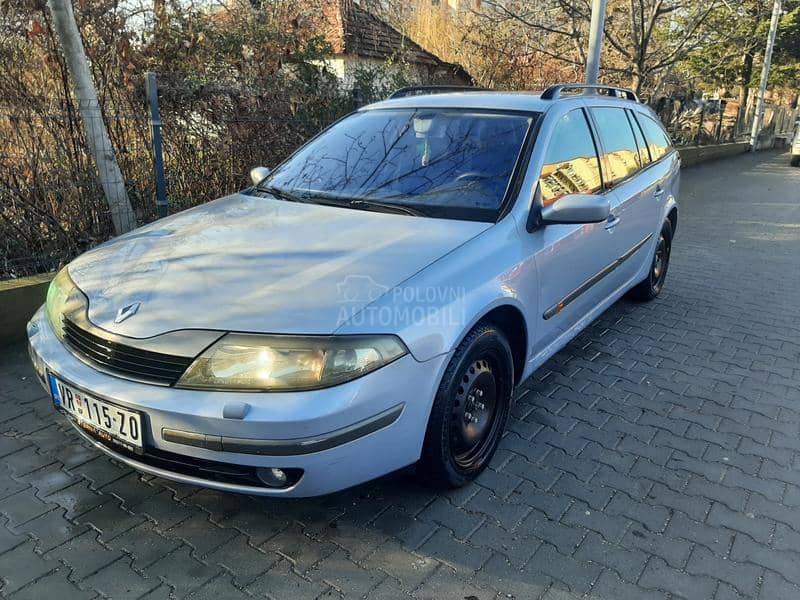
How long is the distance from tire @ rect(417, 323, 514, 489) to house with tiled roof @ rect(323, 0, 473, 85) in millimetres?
7330

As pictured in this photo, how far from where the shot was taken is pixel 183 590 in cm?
211

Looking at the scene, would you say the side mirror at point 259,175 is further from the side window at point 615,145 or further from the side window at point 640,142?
the side window at point 640,142

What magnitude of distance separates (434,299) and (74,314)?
1437mm

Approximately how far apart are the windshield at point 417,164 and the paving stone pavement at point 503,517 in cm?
131

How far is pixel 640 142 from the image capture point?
464 cm

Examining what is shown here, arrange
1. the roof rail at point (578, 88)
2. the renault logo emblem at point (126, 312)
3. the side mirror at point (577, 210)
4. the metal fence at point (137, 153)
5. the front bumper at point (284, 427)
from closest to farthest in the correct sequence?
the front bumper at point (284, 427) < the renault logo emblem at point (126, 312) < the side mirror at point (577, 210) < the roof rail at point (578, 88) < the metal fence at point (137, 153)

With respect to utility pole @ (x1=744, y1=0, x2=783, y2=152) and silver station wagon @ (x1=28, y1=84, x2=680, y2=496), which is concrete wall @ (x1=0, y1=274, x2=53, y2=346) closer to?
silver station wagon @ (x1=28, y1=84, x2=680, y2=496)

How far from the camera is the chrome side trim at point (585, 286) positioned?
317 centimetres

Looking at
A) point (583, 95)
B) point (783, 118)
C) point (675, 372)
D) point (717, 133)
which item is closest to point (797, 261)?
point (675, 372)

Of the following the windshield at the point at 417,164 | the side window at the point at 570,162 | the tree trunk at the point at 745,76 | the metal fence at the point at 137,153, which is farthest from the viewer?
the tree trunk at the point at 745,76

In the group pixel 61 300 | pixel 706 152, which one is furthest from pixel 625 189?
pixel 706 152

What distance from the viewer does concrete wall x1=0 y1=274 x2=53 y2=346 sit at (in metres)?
3.96

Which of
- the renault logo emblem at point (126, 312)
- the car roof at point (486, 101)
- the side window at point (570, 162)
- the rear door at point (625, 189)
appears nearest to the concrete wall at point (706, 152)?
the rear door at point (625, 189)

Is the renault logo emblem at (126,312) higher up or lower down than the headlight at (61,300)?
higher up
